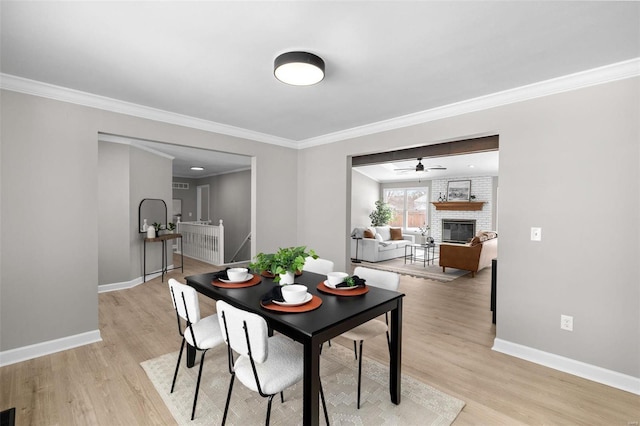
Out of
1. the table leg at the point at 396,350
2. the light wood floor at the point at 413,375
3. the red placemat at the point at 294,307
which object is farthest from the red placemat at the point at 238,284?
the table leg at the point at 396,350

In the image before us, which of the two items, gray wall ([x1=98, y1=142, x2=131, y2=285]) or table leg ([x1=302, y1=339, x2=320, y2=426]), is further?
gray wall ([x1=98, y1=142, x2=131, y2=285])

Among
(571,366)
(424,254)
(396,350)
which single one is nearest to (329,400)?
(396,350)

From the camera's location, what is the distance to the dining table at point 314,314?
1.43m

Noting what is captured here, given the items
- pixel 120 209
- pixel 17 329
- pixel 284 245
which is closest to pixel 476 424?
→ pixel 284 245

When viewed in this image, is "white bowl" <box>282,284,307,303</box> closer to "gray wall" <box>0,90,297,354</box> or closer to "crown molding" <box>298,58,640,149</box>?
"gray wall" <box>0,90,297,354</box>

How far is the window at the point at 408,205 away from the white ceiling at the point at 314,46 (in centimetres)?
741

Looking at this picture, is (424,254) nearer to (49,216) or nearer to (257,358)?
(257,358)

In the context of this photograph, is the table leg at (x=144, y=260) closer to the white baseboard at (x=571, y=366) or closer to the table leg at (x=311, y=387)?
the table leg at (x=311, y=387)

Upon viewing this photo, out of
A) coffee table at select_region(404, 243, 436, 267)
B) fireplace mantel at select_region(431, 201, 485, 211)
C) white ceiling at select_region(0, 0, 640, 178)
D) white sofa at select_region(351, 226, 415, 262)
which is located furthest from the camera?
fireplace mantel at select_region(431, 201, 485, 211)

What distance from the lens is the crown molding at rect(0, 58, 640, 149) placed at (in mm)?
2280

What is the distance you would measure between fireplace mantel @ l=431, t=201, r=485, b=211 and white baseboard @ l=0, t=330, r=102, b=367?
8896 mm

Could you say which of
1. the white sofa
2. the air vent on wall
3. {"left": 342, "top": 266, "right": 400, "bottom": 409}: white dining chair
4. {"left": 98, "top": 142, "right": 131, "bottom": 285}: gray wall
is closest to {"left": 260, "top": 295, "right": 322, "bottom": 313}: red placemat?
{"left": 342, "top": 266, "right": 400, "bottom": 409}: white dining chair

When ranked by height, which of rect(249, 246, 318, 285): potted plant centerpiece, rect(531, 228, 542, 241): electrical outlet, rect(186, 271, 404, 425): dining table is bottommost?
rect(186, 271, 404, 425): dining table

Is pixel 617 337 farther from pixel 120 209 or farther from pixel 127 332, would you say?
pixel 120 209
